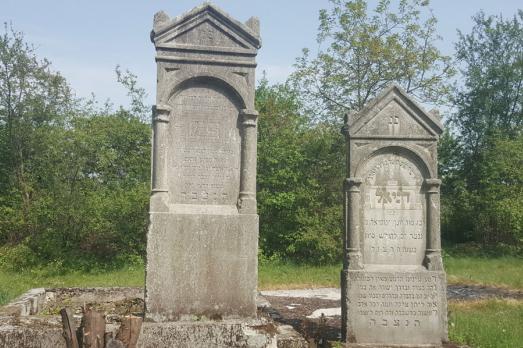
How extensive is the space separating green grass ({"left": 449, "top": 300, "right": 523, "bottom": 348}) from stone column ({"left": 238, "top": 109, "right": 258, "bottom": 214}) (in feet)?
10.3

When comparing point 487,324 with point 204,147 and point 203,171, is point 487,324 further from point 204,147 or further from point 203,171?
point 204,147

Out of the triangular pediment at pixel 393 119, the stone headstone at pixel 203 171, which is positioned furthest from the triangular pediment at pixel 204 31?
the triangular pediment at pixel 393 119

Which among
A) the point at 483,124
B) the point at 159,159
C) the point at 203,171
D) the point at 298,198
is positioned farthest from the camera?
the point at 483,124

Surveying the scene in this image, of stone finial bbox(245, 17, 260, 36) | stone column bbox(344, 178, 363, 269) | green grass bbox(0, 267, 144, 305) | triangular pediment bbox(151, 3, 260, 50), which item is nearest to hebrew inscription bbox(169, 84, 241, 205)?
triangular pediment bbox(151, 3, 260, 50)

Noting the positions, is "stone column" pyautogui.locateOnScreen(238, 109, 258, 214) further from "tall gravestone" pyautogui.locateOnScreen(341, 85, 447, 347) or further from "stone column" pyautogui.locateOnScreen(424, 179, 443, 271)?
"stone column" pyautogui.locateOnScreen(424, 179, 443, 271)

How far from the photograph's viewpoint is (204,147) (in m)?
6.01

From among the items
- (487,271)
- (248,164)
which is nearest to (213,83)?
(248,164)

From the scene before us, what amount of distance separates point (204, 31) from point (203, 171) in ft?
5.53

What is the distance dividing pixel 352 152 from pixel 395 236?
1.15 meters

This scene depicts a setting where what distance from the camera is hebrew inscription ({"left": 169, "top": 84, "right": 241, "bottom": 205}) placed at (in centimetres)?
596

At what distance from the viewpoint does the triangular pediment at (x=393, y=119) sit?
6238 mm

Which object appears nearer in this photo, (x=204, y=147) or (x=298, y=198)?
(x=204, y=147)

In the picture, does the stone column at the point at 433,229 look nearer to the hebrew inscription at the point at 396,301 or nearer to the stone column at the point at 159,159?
the hebrew inscription at the point at 396,301

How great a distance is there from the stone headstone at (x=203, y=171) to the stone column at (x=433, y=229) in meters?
2.11
